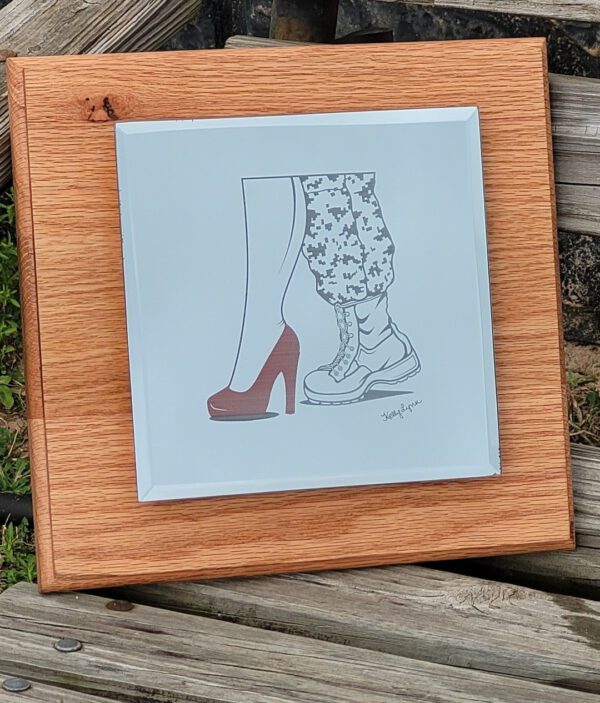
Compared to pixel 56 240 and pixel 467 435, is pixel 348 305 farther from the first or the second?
pixel 56 240

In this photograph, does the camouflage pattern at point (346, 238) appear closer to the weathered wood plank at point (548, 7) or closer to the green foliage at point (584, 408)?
the weathered wood plank at point (548, 7)

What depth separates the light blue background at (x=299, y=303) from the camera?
109 cm

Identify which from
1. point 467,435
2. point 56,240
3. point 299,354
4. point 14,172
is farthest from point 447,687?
point 14,172

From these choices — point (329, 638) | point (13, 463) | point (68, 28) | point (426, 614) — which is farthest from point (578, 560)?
point (68, 28)

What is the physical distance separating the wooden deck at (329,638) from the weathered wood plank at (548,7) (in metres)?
0.60

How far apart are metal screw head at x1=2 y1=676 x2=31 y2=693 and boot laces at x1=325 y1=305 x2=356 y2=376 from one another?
509mm

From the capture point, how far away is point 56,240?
1094 mm

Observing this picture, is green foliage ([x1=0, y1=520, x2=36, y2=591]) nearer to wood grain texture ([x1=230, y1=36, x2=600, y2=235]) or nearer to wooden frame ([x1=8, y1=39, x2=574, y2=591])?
wooden frame ([x1=8, y1=39, x2=574, y2=591])

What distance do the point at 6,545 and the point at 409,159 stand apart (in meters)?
0.77

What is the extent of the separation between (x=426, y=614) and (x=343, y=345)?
35cm

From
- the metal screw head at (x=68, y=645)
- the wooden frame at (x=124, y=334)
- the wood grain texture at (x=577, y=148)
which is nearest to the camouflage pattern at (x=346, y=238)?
the wooden frame at (x=124, y=334)

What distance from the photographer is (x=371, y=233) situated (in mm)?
1123

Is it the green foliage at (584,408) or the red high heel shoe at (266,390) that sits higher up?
the red high heel shoe at (266,390)

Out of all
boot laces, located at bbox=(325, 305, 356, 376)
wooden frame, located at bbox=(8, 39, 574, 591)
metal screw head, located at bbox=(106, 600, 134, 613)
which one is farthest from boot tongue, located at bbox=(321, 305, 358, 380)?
metal screw head, located at bbox=(106, 600, 134, 613)
